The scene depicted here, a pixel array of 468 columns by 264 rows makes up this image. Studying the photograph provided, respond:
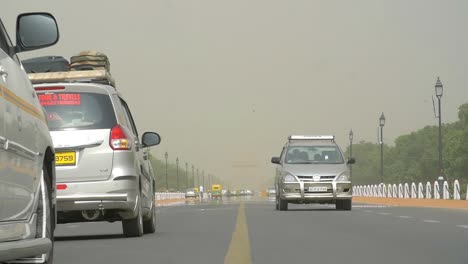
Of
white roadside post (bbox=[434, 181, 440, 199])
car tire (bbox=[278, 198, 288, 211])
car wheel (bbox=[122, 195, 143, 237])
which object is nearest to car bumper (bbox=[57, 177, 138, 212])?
car wheel (bbox=[122, 195, 143, 237])

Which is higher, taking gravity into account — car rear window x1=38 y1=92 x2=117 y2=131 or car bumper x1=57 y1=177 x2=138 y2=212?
car rear window x1=38 y1=92 x2=117 y2=131

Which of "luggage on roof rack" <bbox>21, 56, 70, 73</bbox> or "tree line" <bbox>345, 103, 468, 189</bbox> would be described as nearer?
"luggage on roof rack" <bbox>21, 56, 70, 73</bbox>

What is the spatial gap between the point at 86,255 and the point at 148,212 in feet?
14.6

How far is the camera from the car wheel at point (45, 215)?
759 cm

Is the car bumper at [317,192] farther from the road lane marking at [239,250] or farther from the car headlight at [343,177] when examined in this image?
the road lane marking at [239,250]

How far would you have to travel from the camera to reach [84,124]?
45.9ft

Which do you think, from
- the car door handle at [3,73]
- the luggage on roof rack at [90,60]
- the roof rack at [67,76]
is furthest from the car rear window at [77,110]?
the luggage on roof rack at [90,60]

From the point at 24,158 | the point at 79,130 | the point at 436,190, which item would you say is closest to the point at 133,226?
the point at 79,130

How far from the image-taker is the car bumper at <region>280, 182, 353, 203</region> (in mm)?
30844

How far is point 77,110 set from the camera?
14.0 meters

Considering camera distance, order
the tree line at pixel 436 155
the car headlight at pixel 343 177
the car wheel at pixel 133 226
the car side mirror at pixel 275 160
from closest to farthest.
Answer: the car wheel at pixel 133 226 < the car headlight at pixel 343 177 < the car side mirror at pixel 275 160 < the tree line at pixel 436 155

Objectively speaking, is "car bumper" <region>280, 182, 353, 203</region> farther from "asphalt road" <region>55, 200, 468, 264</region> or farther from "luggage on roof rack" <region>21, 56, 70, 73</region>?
"asphalt road" <region>55, 200, 468, 264</region>

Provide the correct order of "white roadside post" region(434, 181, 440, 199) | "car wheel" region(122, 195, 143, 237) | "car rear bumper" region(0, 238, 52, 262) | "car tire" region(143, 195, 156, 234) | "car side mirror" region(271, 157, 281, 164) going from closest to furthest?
"car rear bumper" region(0, 238, 52, 262)
"car wheel" region(122, 195, 143, 237)
"car tire" region(143, 195, 156, 234)
"car side mirror" region(271, 157, 281, 164)
"white roadside post" region(434, 181, 440, 199)

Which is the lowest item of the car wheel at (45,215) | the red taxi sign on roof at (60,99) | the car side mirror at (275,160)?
the car wheel at (45,215)
